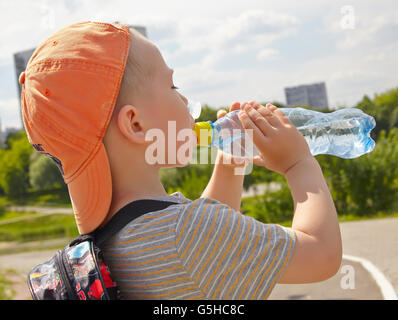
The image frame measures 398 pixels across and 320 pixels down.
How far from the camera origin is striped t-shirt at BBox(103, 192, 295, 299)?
130 cm

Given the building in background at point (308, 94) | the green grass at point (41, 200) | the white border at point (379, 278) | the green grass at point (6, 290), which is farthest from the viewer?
the green grass at point (41, 200)

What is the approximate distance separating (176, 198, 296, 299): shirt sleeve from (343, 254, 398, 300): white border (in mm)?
4309

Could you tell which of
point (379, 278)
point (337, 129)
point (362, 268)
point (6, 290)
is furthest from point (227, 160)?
point (6, 290)

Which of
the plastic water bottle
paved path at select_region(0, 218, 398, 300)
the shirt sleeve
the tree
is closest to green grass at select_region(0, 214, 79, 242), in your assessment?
the tree

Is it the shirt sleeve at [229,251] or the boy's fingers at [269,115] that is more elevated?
the boy's fingers at [269,115]

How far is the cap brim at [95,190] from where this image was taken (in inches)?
55.8

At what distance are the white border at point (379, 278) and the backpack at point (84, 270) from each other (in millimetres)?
4525

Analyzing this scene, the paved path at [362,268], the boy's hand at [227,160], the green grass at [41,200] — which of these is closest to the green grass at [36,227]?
the green grass at [41,200]

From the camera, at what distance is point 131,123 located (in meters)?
1.44

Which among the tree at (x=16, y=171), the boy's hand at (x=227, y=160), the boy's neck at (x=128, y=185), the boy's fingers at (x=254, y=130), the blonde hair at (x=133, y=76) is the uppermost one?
the blonde hair at (x=133, y=76)

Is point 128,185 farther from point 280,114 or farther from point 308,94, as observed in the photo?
point 308,94

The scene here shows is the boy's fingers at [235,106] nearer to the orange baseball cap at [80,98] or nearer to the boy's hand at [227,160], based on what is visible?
the boy's hand at [227,160]

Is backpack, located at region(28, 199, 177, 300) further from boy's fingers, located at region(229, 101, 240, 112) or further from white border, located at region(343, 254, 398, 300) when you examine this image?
white border, located at region(343, 254, 398, 300)

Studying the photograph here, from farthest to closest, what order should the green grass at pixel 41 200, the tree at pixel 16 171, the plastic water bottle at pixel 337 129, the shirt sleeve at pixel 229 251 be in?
the tree at pixel 16 171 < the green grass at pixel 41 200 < the plastic water bottle at pixel 337 129 < the shirt sleeve at pixel 229 251
